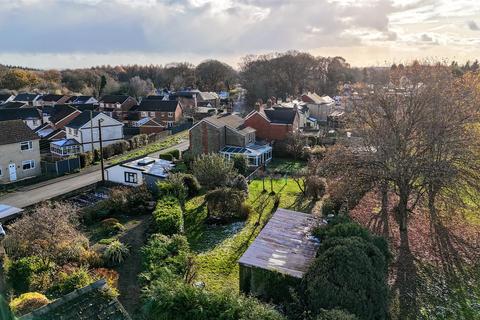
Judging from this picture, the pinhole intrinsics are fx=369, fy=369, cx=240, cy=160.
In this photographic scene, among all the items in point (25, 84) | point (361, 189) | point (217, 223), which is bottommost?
point (217, 223)

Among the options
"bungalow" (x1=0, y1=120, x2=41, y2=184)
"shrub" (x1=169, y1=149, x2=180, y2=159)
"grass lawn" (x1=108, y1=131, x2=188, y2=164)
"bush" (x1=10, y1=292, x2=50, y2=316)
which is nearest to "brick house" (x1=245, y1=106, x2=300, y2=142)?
"shrub" (x1=169, y1=149, x2=180, y2=159)

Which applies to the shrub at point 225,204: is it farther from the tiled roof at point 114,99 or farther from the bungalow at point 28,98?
the bungalow at point 28,98

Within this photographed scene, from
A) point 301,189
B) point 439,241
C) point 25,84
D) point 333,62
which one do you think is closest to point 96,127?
point 301,189

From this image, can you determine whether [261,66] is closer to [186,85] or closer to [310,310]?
[186,85]

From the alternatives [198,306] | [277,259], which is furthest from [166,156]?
[198,306]

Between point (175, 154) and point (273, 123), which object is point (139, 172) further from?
point (273, 123)
